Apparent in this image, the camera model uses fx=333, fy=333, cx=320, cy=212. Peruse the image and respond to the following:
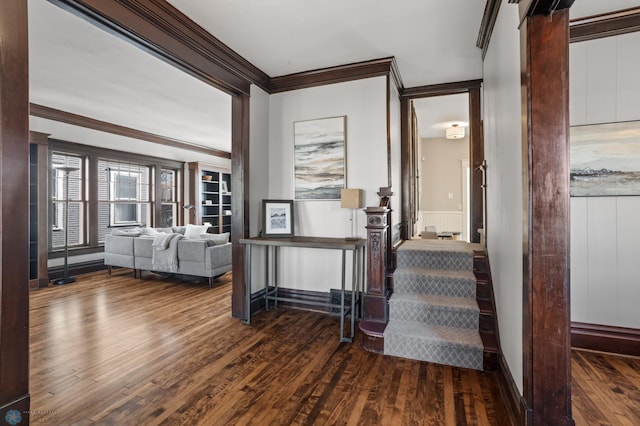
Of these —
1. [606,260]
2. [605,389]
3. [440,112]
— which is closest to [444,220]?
[440,112]

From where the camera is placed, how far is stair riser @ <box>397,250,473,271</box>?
3455mm

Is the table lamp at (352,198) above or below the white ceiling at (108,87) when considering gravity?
below

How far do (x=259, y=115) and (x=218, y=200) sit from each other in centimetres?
578

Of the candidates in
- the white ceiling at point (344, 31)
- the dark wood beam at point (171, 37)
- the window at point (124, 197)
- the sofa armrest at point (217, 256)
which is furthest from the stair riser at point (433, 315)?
the window at point (124, 197)

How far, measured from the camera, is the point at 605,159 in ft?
9.11

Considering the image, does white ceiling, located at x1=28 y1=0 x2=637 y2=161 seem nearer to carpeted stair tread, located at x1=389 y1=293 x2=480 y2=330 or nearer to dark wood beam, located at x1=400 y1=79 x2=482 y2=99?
dark wood beam, located at x1=400 y1=79 x2=482 y2=99

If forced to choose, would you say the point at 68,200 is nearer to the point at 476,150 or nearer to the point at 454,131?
the point at 476,150

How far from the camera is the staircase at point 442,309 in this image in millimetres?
2637

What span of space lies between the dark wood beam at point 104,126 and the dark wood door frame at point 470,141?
Result: 5353 millimetres

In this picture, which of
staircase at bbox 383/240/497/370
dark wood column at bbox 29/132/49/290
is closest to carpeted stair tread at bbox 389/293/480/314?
staircase at bbox 383/240/497/370

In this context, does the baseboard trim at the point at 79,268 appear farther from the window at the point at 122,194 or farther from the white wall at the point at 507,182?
the white wall at the point at 507,182

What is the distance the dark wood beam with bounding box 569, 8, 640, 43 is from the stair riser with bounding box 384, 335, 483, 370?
2.72 metres

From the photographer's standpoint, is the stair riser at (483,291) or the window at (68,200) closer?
the stair riser at (483,291)

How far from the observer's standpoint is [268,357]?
2766 millimetres
